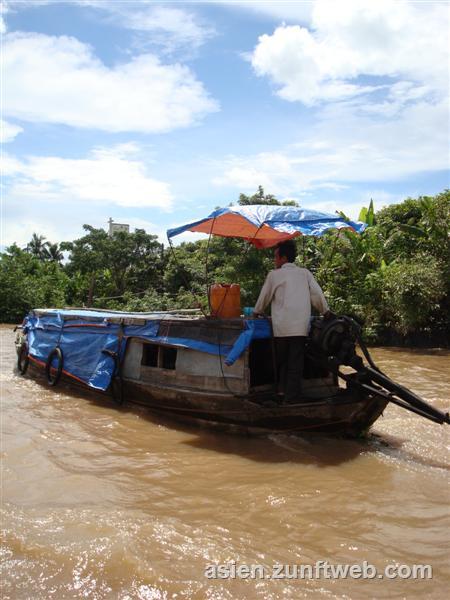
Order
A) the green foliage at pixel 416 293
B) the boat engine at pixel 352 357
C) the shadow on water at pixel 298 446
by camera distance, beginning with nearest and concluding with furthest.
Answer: the boat engine at pixel 352 357, the shadow on water at pixel 298 446, the green foliage at pixel 416 293

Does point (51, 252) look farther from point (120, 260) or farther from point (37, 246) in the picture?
point (120, 260)

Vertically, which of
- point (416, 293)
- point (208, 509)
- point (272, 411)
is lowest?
point (208, 509)

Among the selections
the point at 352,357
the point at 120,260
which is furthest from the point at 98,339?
the point at 120,260

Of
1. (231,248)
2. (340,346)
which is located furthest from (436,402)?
(231,248)

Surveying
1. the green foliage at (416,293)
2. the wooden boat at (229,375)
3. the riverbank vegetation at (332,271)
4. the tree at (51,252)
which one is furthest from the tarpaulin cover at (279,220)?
the tree at (51,252)

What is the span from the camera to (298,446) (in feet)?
17.3

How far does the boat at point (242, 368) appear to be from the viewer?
5023mm

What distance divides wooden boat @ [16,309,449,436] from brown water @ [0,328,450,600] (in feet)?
0.98

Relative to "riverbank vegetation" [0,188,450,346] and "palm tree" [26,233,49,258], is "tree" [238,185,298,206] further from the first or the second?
"palm tree" [26,233,49,258]

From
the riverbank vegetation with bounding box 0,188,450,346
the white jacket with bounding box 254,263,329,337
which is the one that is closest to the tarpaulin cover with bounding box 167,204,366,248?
the white jacket with bounding box 254,263,329,337

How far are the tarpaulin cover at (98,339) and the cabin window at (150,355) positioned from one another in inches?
9.1

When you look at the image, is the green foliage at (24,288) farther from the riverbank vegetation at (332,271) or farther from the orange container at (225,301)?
the orange container at (225,301)

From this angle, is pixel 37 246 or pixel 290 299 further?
pixel 37 246

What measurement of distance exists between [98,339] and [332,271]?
1080cm
